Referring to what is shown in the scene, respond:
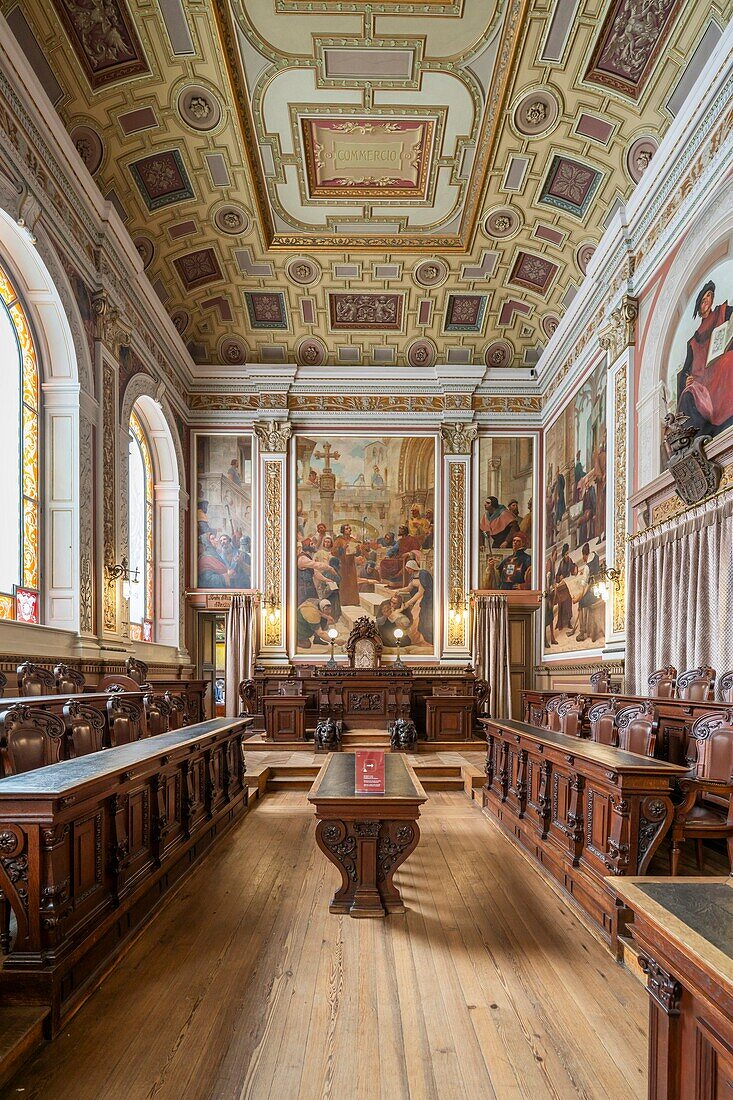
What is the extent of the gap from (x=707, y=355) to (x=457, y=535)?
922 cm

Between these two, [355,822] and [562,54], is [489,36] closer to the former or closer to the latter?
[562,54]

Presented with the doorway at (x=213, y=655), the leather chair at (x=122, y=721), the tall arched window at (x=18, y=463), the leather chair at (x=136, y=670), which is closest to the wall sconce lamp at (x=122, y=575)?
the leather chair at (x=136, y=670)

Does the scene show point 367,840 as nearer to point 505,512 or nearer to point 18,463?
point 18,463

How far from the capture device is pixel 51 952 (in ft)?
11.5

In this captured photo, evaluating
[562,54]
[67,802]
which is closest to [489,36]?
[562,54]

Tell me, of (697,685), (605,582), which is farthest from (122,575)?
(697,685)

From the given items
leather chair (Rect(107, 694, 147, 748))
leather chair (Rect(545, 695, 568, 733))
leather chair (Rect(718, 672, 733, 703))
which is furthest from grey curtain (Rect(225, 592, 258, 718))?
leather chair (Rect(718, 672, 733, 703))

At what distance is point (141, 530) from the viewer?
53.3 ft

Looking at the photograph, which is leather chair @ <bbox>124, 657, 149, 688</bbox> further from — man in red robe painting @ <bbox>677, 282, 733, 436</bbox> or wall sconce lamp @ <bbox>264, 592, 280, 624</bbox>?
man in red robe painting @ <bbox>677, 282, 733, 436</bbox>

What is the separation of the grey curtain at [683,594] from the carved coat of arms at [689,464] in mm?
215

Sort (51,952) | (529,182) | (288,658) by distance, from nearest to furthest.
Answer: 1. (51,952)
2. (529,182)
3. (288,658)

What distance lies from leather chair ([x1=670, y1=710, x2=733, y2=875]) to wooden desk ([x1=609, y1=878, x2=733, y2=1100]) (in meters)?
2.75

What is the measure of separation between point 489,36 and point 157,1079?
11899mm

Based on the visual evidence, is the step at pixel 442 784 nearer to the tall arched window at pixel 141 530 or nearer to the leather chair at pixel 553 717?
the leather chair at pixel 553 717
